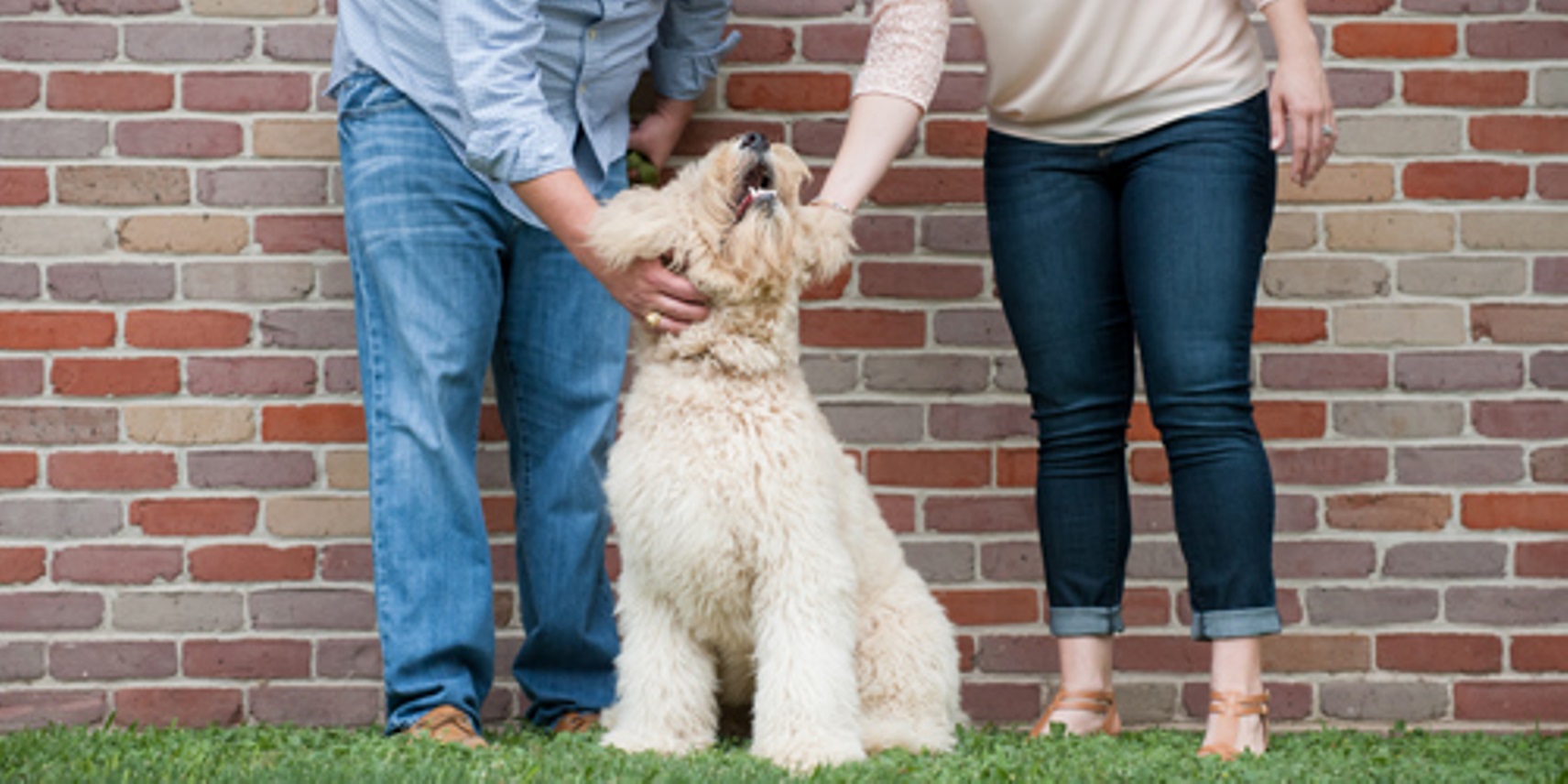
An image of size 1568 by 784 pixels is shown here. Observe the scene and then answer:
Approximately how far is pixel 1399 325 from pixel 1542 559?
2.32 feet

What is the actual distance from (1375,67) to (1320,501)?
113 centimetres

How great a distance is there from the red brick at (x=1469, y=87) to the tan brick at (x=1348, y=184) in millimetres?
212

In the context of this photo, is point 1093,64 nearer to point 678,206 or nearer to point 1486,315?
point 678,206

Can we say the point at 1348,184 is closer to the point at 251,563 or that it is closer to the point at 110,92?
the point at 251,563

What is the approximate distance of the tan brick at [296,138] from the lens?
11.8 feet

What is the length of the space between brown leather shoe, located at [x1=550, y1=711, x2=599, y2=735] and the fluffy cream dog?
1.41ft

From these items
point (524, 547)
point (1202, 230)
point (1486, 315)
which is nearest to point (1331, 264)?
point (1486, 315)

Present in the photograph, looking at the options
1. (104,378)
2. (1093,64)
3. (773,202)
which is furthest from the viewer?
(104,378)

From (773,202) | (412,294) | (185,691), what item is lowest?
(185,691)

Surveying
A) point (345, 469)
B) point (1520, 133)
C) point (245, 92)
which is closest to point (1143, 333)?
point (1520, 133)

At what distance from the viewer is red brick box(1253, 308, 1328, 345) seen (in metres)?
3.68

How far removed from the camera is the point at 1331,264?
3674mm

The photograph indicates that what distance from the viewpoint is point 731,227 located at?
2.64m

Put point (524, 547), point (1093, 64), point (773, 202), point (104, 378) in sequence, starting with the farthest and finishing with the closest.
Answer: point (104, 378) → point (524, 547) → point (1093, 64) → point (773, 202)
